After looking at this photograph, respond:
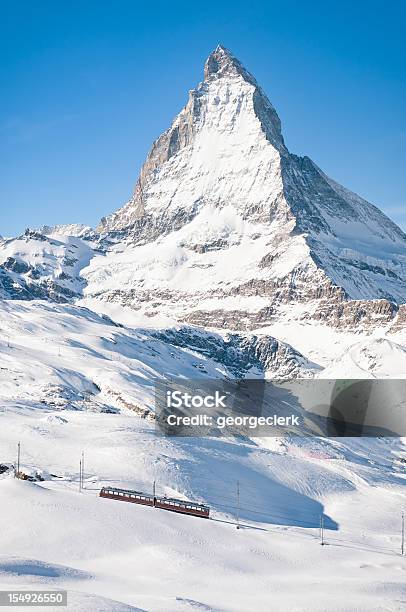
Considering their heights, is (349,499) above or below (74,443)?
below

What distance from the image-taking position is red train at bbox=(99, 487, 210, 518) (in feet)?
265

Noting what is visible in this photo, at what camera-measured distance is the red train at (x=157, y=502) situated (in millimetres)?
80688

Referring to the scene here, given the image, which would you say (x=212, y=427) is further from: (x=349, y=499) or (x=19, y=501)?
(x=19, y=501)

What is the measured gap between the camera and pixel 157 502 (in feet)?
266

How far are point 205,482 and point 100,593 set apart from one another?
56.2m

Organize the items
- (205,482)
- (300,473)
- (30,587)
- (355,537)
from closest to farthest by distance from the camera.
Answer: (30,587) < (355,537) < (205,482) < (300,473)

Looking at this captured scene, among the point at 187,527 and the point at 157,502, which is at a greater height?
the point at 157,502

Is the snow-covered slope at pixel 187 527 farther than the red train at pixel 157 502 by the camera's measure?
No

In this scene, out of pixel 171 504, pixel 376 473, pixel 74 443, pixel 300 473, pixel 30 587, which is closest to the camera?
pixel 30 587

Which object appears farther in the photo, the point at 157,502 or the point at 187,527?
the point at 157,502

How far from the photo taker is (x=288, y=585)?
55.9 metres

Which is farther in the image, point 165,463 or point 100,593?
point 165,463

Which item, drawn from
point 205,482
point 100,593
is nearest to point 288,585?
point 100,593

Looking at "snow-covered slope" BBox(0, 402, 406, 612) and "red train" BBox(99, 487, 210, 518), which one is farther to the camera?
"red train" BBox(99, 487, 210, 518)
